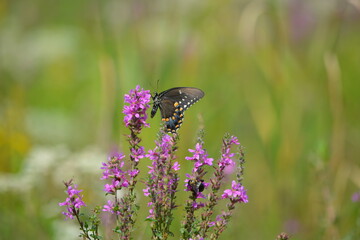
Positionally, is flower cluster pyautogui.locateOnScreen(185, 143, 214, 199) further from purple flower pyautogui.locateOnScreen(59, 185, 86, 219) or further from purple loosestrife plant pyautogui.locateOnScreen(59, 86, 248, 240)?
purple flower pyautogui.locateOnScreen(59, 185, 86, 219)

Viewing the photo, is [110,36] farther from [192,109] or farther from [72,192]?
[72,192]

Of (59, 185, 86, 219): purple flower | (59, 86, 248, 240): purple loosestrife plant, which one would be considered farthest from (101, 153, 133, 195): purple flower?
(59, 185, 86, 219): purple flower

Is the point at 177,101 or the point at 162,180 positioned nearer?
the point at 162,180

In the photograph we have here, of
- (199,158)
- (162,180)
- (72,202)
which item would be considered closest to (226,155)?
(199,158)

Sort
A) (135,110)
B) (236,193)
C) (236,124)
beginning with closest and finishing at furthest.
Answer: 1. (236,193)
2. (135,110)
3. (236,124)

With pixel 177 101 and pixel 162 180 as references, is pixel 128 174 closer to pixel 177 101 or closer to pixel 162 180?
pixel 162 180

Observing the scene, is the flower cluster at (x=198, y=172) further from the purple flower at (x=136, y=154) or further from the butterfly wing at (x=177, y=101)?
the butterfly wing at (x=177, y=101)
